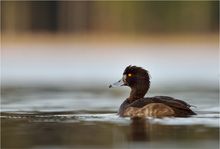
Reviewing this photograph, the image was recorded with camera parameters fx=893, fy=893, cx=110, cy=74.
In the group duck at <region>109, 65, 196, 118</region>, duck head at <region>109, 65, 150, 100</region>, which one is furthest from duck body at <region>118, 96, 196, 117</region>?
duck head at <region>109, 65, 150, 100</region>

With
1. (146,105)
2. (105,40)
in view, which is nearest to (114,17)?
(105,40)

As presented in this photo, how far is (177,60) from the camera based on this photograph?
39.9 m

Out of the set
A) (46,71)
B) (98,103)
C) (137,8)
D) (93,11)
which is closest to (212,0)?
(137,8)

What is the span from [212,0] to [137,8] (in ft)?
21.1

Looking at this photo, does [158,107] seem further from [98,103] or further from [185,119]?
[98,103]

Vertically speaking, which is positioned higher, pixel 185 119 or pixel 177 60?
pixel 177 60

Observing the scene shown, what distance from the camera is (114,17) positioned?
78.7 meters

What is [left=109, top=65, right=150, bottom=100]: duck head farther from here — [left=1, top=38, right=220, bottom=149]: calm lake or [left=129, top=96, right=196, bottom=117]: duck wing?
[left=129, top=96, right=196, bottom=117]: duck wing

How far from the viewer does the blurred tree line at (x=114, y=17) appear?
73938 millimetres

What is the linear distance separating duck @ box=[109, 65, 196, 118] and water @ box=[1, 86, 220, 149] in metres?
0.28

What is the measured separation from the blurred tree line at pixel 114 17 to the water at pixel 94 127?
172ft

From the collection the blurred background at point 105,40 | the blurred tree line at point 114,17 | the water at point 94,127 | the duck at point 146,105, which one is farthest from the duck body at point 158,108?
the blurred tree line at point 114,17

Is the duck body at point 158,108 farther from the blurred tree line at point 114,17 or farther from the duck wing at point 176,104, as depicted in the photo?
the blurred tree line at point 114,17

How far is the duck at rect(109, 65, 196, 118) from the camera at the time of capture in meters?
15.8
